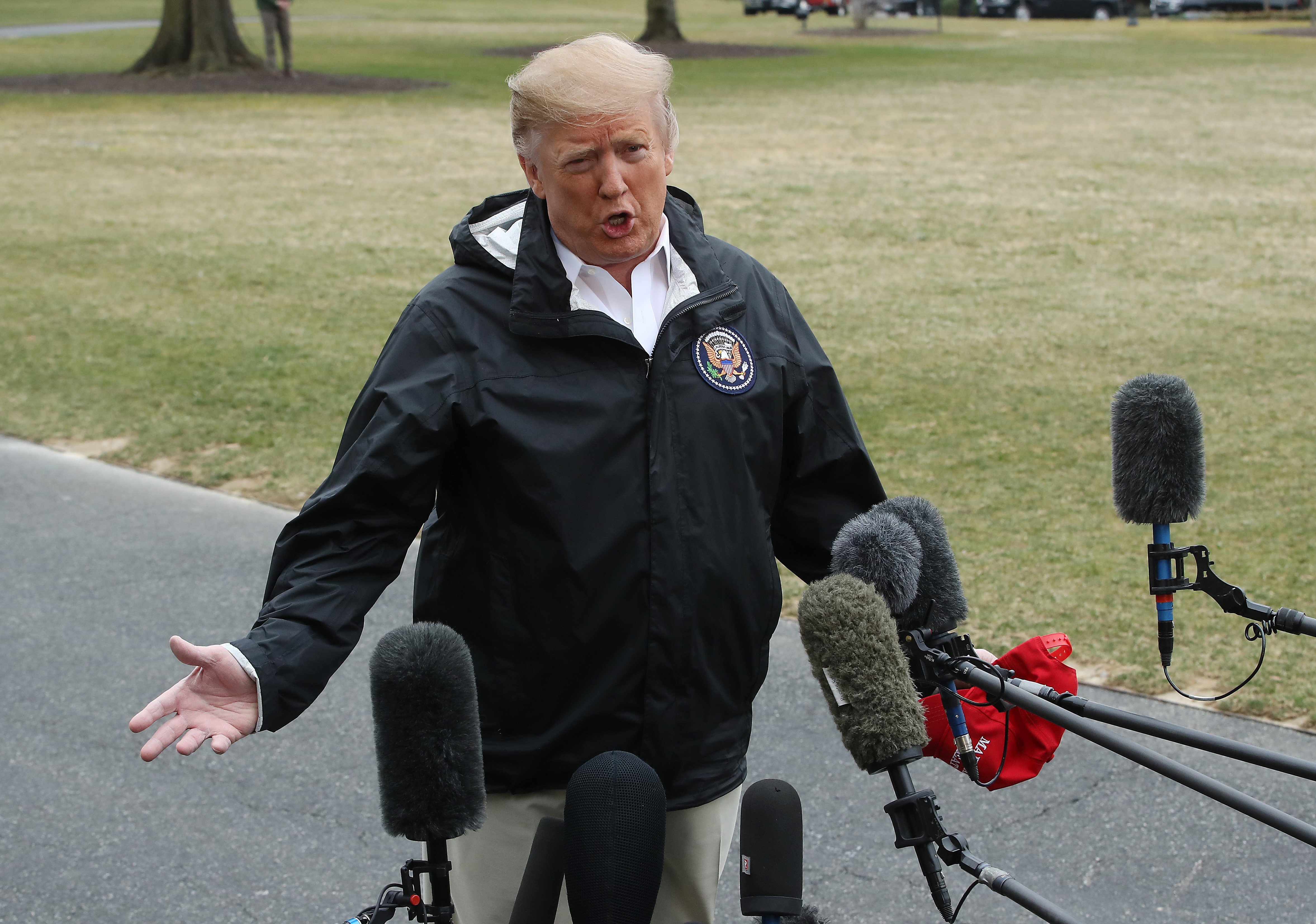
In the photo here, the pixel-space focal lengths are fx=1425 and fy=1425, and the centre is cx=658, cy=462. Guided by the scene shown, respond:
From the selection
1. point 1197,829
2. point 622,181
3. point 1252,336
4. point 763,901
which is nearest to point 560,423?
point 622,181

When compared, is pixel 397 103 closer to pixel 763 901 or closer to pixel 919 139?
pixel 919 139

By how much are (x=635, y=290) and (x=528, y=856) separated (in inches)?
43.2

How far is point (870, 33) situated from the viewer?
139 feet

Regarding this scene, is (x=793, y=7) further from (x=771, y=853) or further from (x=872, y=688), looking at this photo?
(x=771, y=853)

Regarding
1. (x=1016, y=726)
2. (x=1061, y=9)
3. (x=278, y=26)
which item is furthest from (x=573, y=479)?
(x=1061, y=9)

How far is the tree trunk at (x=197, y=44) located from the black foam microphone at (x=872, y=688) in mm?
29661

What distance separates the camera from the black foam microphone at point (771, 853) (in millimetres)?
2230

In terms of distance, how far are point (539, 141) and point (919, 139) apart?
63.5ft

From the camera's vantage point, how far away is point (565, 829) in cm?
220

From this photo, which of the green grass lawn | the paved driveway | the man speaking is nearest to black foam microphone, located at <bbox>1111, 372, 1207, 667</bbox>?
the man speaking

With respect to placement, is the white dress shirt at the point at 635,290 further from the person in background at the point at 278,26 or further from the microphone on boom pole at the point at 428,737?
the person in background at the point at 278,26

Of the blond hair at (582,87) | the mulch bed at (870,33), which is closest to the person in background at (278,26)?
the mulch bed at (870,33)

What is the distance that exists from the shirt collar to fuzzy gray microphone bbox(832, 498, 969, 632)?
625 millimetres

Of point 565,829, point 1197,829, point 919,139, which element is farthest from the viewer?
point 919,139
